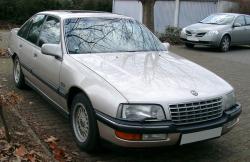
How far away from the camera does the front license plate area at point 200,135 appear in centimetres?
416

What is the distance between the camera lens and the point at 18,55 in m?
7.24

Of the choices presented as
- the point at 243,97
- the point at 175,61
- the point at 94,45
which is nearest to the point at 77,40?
the point at 94,45

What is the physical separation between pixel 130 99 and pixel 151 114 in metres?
0.26

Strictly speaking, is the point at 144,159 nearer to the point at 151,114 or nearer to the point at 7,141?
the point at 151,114

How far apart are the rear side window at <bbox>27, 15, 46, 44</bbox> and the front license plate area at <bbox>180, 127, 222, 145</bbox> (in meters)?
3.33

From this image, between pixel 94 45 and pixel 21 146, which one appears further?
pixel 94 45

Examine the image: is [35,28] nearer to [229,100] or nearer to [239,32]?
[229,100]

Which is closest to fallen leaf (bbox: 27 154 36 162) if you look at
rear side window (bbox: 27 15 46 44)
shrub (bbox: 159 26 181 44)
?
rear side window (bbox: 27 15 46 44)

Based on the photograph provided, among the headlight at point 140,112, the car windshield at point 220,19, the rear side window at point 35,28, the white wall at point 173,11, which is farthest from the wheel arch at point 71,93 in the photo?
the white wall at point 173,11

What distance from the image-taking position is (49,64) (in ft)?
18.4

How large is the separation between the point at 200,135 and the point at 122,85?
0.98 metres

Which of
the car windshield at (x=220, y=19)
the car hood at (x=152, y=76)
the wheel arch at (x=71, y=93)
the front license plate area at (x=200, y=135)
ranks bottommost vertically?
the car windshield at (x=220, y=19)

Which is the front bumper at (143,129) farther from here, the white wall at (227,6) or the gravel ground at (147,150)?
the white wall at (227,6)

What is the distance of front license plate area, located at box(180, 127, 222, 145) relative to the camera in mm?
4160
